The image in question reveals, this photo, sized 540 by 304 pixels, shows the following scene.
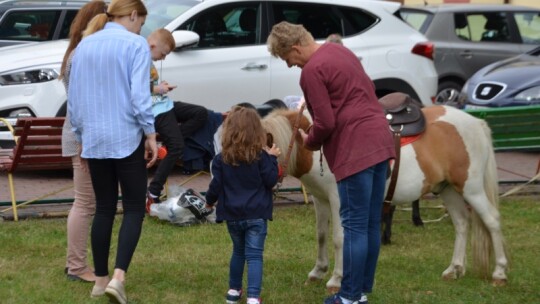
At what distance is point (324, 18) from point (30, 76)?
3.46m

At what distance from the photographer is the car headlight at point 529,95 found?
13.1m

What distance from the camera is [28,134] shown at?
29.1 ft

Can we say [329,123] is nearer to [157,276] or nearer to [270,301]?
[270,301]

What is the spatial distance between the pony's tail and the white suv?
14.5 feet

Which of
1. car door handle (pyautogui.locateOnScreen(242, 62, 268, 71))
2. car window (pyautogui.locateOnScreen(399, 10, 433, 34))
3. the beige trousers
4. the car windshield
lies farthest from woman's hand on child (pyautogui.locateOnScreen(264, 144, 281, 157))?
car window (pyautogui.locateOnScreen(399, 10, 433, 34))

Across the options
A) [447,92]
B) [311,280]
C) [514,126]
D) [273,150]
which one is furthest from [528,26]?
[273,150]

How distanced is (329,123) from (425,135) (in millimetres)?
1618

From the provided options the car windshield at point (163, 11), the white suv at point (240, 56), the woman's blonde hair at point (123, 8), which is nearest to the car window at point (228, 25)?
the white suv at point (240, 56)

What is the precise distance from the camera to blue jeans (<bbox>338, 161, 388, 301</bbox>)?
5988 millimetres

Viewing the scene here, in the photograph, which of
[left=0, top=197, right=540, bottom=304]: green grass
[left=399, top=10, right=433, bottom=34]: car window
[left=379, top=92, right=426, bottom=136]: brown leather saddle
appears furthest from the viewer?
[left=399, top=10, right=433, bottom=34]: car window

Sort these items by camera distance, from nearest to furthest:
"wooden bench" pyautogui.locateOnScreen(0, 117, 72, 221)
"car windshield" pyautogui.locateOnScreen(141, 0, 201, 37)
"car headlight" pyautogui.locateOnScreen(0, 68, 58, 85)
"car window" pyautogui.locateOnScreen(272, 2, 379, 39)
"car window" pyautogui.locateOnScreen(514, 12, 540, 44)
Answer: "wooden bench" pyautogui.locateOnScreen(0, 117, 72, 221) → "car headlight" pyautogui.locateOnScreen(0, 68, 58, 85) → "car windshield" pyautogui.locateOnScreen(141, 0, 201, 37) → "car window" pyautogui.locateOnScreen(272, 2, 379, 39) → "car window" pyautogui.locateOnScreen(514, 12, 540, 44)

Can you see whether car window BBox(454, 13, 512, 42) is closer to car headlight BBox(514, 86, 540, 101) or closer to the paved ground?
car headlight BBox(514, 86, 540, 101)

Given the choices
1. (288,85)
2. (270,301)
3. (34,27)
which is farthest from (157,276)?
(34,27)

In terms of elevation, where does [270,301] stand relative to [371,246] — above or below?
below
